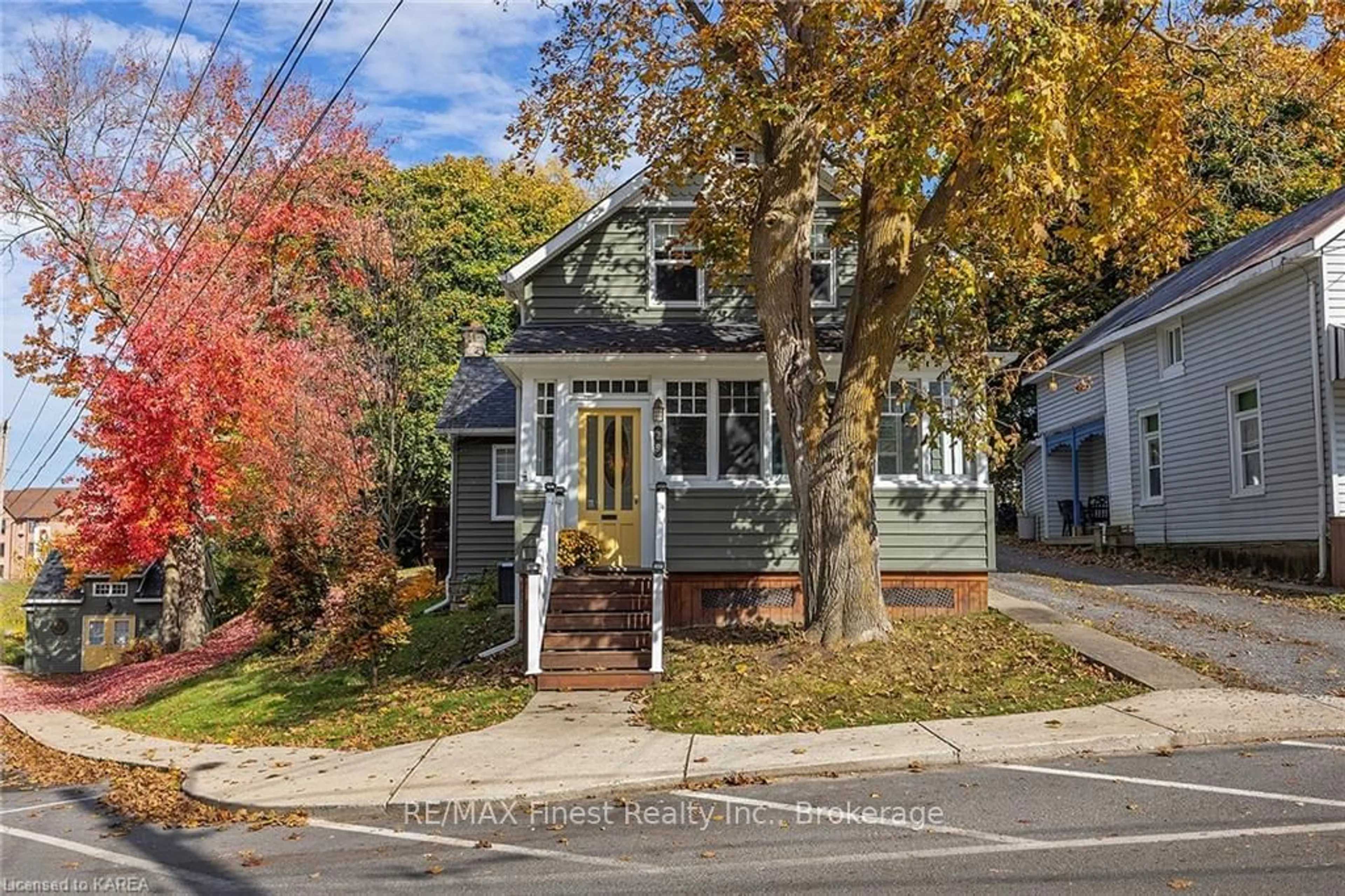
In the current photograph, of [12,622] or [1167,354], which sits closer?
[1167,354]

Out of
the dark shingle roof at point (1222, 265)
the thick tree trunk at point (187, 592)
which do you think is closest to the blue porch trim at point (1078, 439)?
the dark shingle roof at point (1222, 265)

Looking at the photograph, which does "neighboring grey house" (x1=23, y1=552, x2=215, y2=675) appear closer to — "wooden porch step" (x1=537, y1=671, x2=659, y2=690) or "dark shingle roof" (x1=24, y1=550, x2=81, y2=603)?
"dark shingle roof" (x1=24, y1=550, x2=81, y2=603)

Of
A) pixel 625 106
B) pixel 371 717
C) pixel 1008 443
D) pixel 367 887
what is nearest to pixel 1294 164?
pixel 1008 443

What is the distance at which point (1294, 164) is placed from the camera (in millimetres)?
24250

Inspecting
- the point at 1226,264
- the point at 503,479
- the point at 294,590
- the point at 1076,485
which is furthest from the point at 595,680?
the point at 1076,485

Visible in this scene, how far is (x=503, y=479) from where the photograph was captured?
2173 cm

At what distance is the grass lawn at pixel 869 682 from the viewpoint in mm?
10398

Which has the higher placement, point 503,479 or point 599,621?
point 503,479

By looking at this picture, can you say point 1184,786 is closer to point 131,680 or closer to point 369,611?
point 369,611

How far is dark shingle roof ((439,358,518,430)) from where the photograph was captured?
21406 mm

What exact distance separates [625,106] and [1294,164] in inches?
713

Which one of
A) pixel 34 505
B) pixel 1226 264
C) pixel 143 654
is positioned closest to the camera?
pixel 1226 264

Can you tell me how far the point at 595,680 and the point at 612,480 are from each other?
4262 millimetres

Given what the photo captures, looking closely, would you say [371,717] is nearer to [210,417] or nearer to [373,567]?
[373,567]
